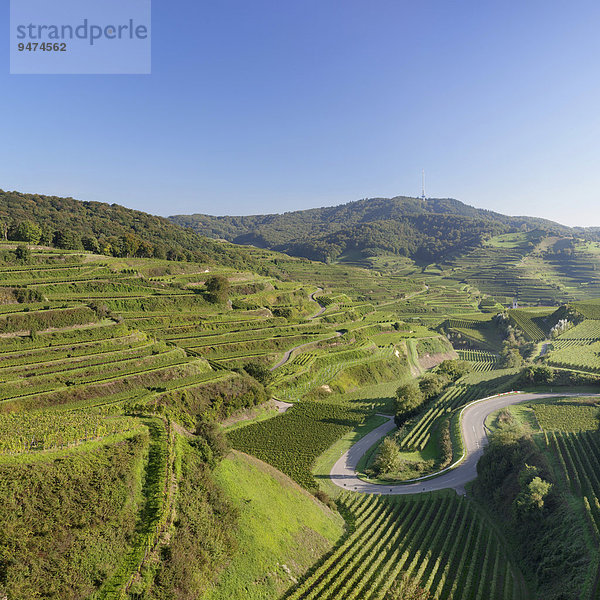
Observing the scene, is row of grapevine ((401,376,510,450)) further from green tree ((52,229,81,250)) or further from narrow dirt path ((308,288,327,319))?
green tree ((52,229,81,250))

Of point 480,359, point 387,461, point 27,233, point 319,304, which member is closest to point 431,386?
point 387,461

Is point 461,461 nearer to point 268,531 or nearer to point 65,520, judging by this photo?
point 268,531

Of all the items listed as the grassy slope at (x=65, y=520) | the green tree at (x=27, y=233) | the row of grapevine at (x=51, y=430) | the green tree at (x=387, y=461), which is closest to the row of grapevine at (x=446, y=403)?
the green tree at (x=387, y=461)

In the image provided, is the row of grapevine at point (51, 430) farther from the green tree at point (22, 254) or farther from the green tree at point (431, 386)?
the green tree at point (22, 254)

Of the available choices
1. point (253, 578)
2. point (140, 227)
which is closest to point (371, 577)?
point (253, 578)

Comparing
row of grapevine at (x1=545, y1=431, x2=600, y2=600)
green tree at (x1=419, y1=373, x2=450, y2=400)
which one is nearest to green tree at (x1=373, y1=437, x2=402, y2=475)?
row of grapevine at (x1=545, y1=431, x2=600, y2=600)

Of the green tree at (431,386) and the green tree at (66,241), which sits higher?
the green tree at (66,241)

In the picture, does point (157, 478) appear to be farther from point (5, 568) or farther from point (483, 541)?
point (483, 541)
